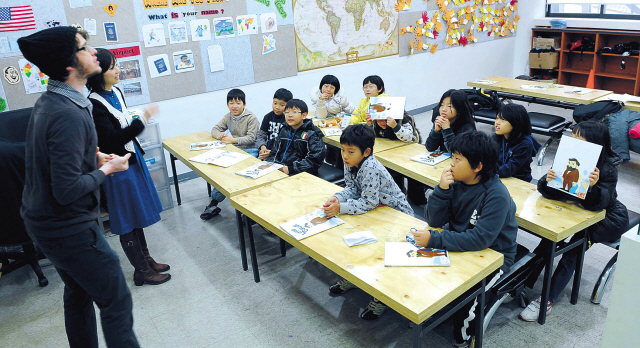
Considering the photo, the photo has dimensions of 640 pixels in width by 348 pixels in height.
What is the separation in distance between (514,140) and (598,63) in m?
5.46

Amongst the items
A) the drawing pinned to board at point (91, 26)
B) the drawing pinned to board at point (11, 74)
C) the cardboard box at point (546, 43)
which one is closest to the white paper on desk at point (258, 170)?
the drawing pinned to board at point (91, 26)

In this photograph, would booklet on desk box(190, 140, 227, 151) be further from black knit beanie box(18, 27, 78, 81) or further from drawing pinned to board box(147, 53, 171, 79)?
black knit beanie box(18, 27, 78, 81)

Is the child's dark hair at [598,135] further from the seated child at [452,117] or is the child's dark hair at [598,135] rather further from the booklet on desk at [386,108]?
the booklet on desk at [386,108]

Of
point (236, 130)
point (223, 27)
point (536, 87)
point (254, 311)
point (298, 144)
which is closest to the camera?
point (254, 311)

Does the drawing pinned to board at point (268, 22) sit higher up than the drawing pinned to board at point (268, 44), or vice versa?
the drawing pinned to board at point (268, 22)

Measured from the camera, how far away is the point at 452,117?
133 inches

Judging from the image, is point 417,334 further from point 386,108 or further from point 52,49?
point 386,108

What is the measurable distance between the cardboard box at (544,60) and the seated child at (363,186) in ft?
20.5

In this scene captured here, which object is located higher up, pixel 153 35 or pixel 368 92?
pixel 153 35

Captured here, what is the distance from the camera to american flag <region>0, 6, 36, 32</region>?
376cm

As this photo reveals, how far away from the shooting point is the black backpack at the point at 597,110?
4395 millimetres

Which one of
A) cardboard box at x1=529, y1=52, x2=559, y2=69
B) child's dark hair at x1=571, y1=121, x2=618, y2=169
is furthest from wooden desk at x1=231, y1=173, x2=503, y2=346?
cardboard box at x1=529, y1=52, x2=559, y2=69

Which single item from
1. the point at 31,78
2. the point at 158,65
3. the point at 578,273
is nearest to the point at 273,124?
the point at 158,65

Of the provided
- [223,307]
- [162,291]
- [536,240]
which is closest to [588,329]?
[536,240]
